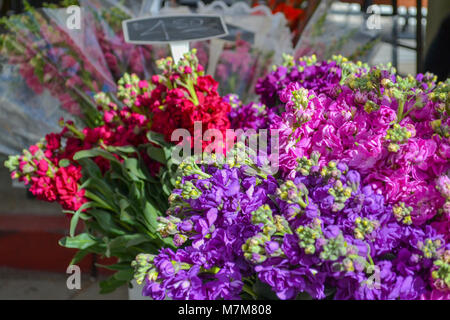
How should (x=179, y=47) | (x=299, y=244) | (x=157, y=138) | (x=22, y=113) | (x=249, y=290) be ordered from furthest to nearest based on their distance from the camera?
(x=22, y=113)
(x=179, y=47)
(x=157, y=138)
(x=249, y=290)
(x=299, y=244)

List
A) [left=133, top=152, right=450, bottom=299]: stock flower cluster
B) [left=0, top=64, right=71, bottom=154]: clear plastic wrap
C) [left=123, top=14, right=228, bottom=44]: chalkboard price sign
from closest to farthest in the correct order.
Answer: [left=133, top=152, right=450, bottom=299]: stock flower cluster, [left=123, top=14, right=228, bottom=44]: chalkboard price sign, [left=0, top=64, right=71, bottom=154]: clear plastic wrap

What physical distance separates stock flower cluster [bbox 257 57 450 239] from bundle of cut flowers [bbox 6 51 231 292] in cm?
29

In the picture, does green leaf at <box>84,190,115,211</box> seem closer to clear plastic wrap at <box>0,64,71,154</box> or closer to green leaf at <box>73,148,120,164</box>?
green leaf at <box>73,148,120,164</box>

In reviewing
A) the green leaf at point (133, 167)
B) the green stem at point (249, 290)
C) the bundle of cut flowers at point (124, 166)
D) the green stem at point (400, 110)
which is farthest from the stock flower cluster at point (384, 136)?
the green leaf at point (133, 167)

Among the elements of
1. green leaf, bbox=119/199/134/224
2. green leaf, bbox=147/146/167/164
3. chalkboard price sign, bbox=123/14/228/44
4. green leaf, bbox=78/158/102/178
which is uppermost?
chalkboard price sign, bbox=123/14/228/44

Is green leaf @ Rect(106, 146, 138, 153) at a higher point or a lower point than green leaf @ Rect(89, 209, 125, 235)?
higher

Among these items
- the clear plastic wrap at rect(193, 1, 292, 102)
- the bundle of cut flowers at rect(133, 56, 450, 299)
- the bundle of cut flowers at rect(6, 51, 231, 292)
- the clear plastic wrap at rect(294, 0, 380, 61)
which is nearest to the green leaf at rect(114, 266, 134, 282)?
the bundle of cut flowers at rect(6, 51, 231, 292)

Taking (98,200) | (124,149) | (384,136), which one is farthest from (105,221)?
(384,136)

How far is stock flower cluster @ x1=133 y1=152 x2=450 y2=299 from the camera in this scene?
1.87 feet

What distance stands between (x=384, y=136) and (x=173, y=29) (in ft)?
2.22

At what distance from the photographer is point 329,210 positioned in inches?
23.9

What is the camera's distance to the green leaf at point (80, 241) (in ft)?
3.40

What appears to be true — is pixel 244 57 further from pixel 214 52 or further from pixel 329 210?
pixel 329 210
